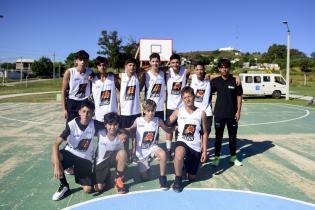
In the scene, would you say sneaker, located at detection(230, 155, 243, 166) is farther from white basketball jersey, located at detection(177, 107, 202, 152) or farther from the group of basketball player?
white basketball jersey, located at detection(177, 107, 202, 152)

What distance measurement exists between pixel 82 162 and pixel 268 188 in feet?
8.84

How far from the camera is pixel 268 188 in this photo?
466 cm

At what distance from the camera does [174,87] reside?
18.7 feet

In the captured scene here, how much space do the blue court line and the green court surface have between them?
0.64ft

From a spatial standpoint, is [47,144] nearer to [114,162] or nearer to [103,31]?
[114,162]

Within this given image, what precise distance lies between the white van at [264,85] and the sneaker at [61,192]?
19.1 m

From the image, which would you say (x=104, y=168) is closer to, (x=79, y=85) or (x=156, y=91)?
(x=79, y=85)

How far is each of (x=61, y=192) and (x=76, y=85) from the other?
175cm

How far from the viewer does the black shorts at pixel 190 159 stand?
4.81 meters

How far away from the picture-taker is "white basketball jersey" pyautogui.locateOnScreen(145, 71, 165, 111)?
550cm

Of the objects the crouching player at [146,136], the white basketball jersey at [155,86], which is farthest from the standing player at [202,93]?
the crouching player at [146,136]

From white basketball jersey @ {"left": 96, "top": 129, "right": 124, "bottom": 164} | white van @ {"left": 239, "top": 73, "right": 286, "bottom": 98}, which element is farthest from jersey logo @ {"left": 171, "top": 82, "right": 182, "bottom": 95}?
white van @ {"left": 239, "top": 73, "right": 286, "bottom": 98}

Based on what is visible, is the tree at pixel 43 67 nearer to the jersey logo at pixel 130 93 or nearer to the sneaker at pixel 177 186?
the jersey logo at pixel 130 93

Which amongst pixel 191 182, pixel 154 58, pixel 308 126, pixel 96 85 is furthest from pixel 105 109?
pixel 308 126
